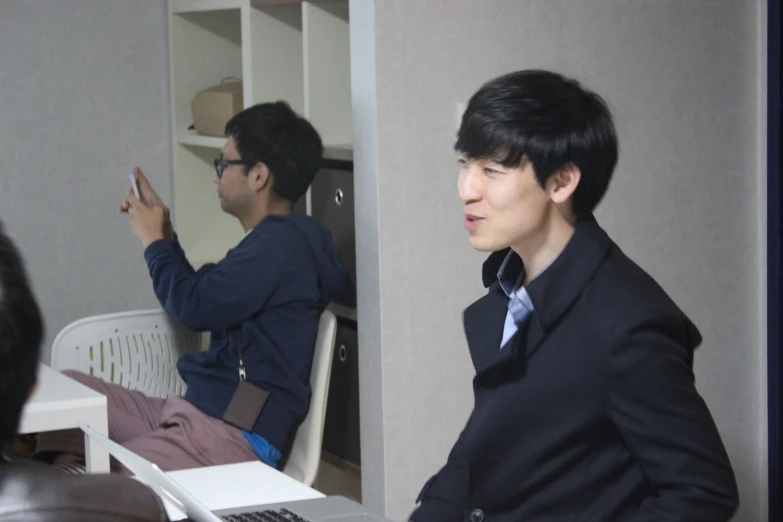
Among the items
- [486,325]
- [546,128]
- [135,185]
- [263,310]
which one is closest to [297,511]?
[486,325]

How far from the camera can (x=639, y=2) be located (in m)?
2.67

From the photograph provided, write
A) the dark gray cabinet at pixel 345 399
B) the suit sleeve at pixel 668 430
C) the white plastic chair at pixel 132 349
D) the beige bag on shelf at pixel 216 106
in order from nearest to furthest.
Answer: the suit sleeve at pixel 668 430 < the white plastic chair at pixel 132 349 < the dark gray cabinet at pixel 345 399 < the beige bag on shelf at pixel 216 106

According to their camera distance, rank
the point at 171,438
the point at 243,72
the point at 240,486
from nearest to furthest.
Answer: the point at 240,486 → the point at 171,438 → the point at 243,72

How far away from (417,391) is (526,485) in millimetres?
991

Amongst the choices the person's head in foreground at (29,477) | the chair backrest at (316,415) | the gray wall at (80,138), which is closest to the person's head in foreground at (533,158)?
the person's head in foreground at (29,477)

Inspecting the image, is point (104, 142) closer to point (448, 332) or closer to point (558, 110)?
point (448, 332)

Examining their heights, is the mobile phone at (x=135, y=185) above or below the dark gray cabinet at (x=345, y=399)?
above

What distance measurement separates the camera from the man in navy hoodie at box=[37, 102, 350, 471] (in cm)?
244

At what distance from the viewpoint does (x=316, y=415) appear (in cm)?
250

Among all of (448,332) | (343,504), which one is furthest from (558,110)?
(448,332)

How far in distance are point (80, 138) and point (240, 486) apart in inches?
89.4

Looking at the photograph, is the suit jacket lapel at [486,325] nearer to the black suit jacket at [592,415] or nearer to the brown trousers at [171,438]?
the black suit jacket at [592,415]

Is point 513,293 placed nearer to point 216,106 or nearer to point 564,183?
point 564,183

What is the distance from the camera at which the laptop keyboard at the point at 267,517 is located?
1420mm
